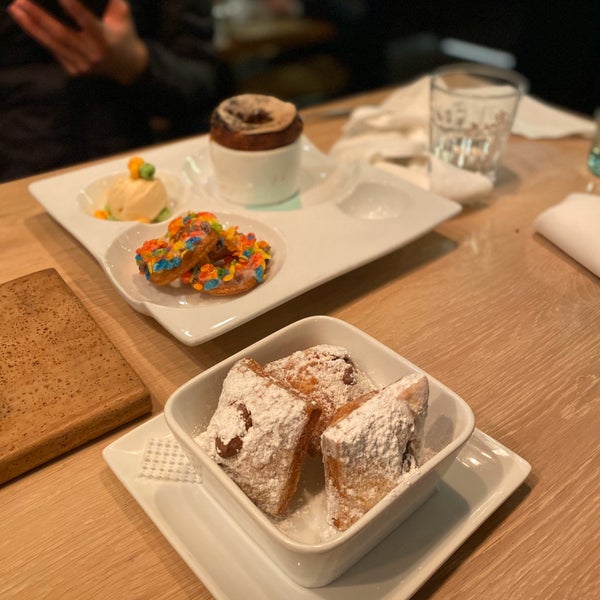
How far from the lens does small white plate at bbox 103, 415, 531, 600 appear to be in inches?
20.0

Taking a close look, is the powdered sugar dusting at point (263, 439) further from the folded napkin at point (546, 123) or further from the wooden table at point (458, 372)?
the folded napkin at point (546, 123)

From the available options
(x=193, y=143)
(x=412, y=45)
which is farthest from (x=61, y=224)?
(x=412, y=45)

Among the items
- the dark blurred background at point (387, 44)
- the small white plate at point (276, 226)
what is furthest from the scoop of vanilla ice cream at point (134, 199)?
the dark blurred background at point (387, 44)

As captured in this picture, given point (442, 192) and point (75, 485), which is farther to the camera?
point (442, 192)

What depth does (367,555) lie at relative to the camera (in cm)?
53

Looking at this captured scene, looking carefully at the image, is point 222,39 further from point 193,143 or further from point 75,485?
point 75,485

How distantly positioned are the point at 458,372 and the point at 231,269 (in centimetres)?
34

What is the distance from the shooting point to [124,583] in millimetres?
536

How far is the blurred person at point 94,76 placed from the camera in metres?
1.36

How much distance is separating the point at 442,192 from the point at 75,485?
0.81 metres

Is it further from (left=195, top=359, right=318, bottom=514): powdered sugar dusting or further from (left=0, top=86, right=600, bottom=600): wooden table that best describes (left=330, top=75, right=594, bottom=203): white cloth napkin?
(left=195, top=359, right=318, bottom=514): powdered sugar dusting

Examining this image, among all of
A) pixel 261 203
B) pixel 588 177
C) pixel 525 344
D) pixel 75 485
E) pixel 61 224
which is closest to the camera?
pixel 75 485

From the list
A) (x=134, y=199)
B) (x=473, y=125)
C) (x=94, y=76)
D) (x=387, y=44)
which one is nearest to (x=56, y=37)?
(x=94, y=76)

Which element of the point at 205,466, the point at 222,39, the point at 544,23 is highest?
the point at 205,466
